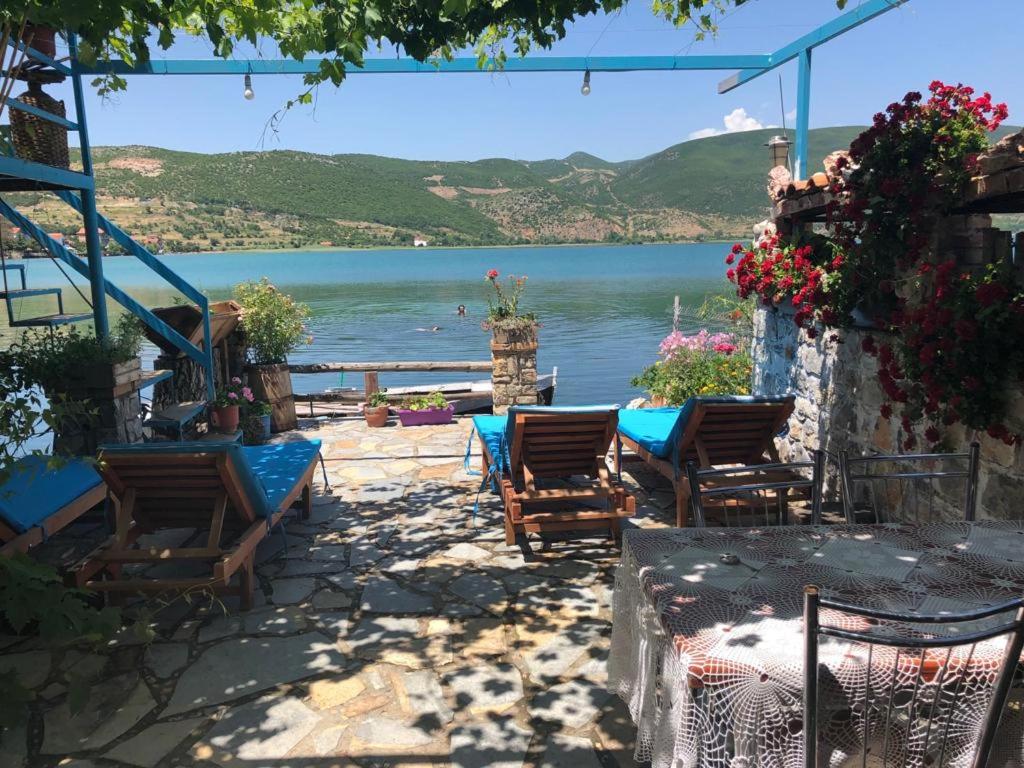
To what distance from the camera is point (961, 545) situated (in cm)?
249

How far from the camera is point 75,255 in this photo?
660 cm

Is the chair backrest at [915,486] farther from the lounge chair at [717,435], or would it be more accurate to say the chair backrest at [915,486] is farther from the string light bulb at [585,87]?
the string light bulb at [585,87]

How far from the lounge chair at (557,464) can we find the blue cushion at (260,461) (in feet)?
4.81

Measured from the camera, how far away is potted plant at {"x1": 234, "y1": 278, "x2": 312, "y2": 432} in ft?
28.1

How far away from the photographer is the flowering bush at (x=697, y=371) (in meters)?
8.17

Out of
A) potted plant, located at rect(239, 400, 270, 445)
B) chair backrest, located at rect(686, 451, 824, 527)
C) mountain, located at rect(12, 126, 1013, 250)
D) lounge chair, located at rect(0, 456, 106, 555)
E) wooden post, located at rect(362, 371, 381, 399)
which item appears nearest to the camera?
chair backrest, located at rect(686, 451, 824, 527)

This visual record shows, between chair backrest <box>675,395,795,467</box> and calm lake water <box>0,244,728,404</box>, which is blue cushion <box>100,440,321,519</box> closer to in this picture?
chair backrest <box>675,395,795,467</box>

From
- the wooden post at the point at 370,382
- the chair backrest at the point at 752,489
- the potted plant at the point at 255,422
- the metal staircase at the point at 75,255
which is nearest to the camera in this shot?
the chair backrest at the point at 752,489

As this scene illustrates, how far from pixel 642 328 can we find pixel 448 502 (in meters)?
29.5

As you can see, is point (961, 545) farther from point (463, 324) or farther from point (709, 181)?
point (709, 181)

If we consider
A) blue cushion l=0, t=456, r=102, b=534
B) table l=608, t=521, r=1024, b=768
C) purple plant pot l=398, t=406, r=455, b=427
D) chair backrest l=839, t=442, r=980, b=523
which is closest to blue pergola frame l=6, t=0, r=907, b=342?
blue cushion l=0, t=456, r=102, b=534

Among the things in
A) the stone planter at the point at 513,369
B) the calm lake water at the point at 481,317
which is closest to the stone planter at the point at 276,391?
the stone planter at the point at 513,369

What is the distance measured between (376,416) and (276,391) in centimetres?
121

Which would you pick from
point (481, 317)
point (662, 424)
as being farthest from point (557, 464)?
point (481, 317)
